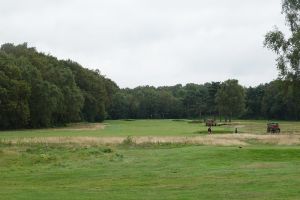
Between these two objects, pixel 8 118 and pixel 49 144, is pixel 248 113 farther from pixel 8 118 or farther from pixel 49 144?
pixel 49 144

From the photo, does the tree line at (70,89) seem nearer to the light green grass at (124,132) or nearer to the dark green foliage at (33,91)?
the dark green foliage at (33,91)

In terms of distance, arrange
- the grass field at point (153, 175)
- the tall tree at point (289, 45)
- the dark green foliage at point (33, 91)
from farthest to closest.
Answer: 1. the dark green foliage at point (33, 91)
2. the tall tree at point (289, 45)
3. the grass field at point (153, 175)

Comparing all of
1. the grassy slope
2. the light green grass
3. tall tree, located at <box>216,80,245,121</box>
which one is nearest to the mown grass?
the light green grass

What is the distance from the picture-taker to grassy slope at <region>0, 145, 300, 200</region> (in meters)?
17.2

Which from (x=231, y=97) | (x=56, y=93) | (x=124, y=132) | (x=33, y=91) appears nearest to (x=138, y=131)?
(x=124, y=132)

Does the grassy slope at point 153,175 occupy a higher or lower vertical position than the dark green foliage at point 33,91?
lower

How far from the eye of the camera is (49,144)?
46.6m

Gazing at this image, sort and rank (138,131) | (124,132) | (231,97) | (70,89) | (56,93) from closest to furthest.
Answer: (124,132) < (138,131) < (56,93) < (70,89) < (231,97)

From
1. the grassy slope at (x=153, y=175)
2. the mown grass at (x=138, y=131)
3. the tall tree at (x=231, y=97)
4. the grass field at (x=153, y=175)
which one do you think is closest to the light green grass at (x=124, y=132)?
the mown grass at (x=138, y=131)

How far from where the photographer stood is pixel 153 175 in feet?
77.2

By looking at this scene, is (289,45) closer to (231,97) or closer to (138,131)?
(138,131)

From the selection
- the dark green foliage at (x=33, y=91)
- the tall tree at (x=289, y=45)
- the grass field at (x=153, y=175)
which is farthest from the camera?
the dark green foliage at (x=33, y=91)

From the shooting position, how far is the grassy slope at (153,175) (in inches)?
675

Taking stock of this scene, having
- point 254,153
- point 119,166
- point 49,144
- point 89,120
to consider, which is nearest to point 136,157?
point 119,166
